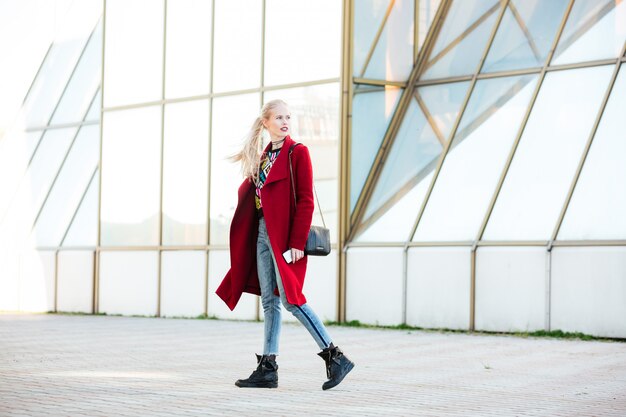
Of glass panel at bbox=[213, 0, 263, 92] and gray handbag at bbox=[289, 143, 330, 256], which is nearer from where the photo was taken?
gray handbag at bbox=[289, 143, 330, 256]

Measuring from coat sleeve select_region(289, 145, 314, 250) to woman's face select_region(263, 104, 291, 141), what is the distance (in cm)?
17

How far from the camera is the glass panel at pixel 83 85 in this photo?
73.8ft

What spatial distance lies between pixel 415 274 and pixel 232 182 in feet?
13.4

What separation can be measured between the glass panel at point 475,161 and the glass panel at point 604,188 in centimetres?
135

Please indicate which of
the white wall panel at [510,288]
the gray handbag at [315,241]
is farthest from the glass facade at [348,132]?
the gray handbag at [315,241]

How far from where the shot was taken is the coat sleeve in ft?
25.0

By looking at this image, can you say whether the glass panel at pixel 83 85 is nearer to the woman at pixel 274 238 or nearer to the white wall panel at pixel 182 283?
the white wall panel at pixel 182 283

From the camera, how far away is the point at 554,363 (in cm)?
1016

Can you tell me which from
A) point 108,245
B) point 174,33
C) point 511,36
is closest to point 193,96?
point 174,33

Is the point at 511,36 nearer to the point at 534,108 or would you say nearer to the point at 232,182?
the point at 534,108

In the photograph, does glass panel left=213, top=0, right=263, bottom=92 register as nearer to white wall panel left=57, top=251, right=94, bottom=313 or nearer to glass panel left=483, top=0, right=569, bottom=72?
glass panel left=483, top=0, right=569, bottom=72

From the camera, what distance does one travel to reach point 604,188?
14328 mm

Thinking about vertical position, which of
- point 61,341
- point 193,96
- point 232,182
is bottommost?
point 61,341

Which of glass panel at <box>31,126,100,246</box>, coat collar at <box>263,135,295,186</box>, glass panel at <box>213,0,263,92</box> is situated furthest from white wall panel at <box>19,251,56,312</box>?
coat collar at <box>263,135,295,186</box>
